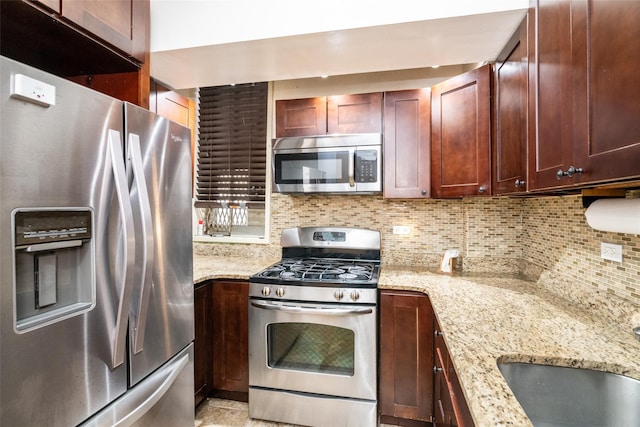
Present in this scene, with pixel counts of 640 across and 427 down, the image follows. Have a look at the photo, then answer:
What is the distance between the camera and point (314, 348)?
1.98 metres

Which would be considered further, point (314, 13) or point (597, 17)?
point (314, 13)

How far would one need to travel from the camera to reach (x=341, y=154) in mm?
2193

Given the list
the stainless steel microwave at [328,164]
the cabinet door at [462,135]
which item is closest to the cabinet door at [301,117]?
the stainless steel microwave at [328,164]

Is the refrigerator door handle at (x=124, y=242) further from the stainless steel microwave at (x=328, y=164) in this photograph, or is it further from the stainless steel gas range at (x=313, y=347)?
the stainless steel microwave at (x=328, y=164)

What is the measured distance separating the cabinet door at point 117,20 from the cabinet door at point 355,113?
3.98ft

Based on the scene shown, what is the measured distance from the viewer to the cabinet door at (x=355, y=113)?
2236mm

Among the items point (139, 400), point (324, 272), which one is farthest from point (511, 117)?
point (139, 400)

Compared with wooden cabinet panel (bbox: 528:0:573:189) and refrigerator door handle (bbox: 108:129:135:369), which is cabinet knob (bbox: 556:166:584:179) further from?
refrigerator door handle (bbox: 108:129:135:369)

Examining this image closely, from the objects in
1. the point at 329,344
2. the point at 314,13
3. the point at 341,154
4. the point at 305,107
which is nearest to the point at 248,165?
the point at 305,107

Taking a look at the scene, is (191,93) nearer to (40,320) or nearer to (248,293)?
(248,293)

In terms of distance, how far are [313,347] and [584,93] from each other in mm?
1795

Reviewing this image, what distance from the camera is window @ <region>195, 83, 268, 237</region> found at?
2.84 metres

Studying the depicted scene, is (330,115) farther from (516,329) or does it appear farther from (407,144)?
(516,329)

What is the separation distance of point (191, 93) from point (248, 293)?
2038 millimetres
